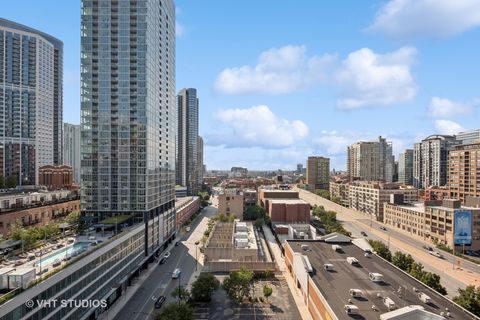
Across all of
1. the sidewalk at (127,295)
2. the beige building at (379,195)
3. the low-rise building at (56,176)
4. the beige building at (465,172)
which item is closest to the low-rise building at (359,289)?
the sidewalk at (127,295)

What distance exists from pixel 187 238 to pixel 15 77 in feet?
367

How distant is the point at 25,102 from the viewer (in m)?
154

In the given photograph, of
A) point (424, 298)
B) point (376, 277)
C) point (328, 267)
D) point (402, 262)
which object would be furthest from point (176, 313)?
point (402, 262)

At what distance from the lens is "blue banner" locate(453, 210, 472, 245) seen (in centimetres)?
9575

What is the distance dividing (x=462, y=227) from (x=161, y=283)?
8494 centimetres

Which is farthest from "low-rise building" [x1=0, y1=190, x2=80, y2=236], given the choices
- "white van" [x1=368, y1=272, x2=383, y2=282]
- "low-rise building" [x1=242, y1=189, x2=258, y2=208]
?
"low-rise building" [x1=242, y1=189, x2=258, y2=208]

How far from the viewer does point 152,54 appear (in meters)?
80.9

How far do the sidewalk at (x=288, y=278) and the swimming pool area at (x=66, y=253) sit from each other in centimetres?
3479

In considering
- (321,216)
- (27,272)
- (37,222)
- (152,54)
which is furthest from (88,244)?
(321,216)

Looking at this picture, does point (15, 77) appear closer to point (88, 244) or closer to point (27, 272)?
point (88, 244)

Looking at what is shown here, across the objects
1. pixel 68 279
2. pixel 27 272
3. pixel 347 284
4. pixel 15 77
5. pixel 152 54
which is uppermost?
pixel 15 77

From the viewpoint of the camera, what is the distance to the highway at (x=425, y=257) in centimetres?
7050

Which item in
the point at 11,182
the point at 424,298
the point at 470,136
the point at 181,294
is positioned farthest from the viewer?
the point at 470,136

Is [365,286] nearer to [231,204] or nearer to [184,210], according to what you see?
[184,210]
